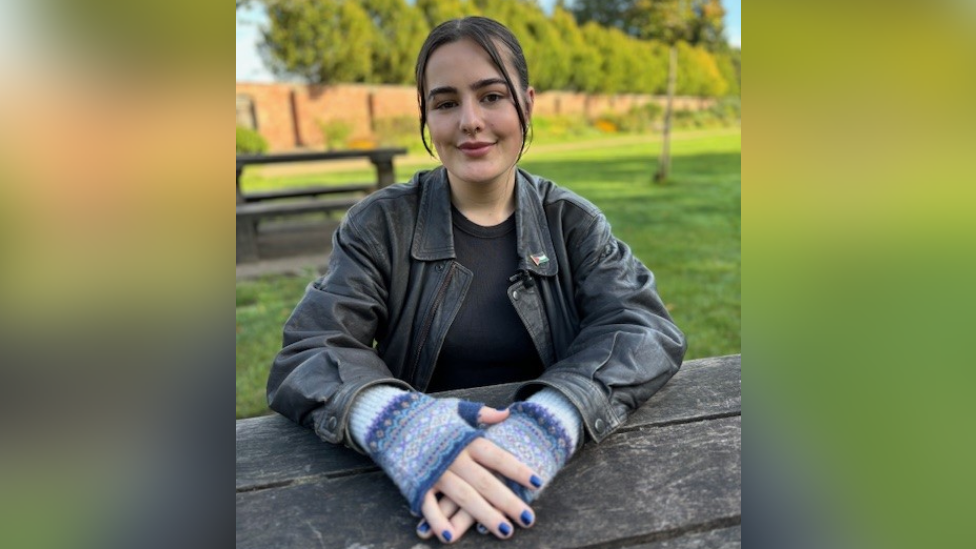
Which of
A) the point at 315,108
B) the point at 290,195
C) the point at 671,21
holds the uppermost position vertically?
the point at 671,21

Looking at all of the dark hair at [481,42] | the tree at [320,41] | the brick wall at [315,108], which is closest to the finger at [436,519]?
the dark hair at [481,42]

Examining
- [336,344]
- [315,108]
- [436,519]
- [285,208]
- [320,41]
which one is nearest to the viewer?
[436,519]

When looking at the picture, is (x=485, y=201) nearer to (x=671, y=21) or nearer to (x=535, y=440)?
(x=535, y=440)

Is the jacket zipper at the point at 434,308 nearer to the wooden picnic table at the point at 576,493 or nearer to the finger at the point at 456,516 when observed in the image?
the wooden picnic table at the point at 576,493

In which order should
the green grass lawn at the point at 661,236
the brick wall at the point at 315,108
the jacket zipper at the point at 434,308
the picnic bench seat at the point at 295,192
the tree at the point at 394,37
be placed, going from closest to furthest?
the jacket zipper at the point at 434,308 < the green grass lawn at the point at 661,236 < the picnic bench seat at the point at 295,192 < the brick wall at the point at 315,108 < the tree at the point at 394,37

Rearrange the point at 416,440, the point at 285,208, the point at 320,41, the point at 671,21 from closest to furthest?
the point at 416,440 → the point at 285,208 → the point at 671,21 → the point at 320,41

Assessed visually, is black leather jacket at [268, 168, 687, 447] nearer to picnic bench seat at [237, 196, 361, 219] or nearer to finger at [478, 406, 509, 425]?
finger at [478, 406, 509, 425]

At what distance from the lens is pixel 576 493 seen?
1.07 m

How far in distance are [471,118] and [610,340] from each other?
0.57 metres

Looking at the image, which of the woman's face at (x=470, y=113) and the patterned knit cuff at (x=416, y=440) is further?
the woman's face at (x=470, y=113)

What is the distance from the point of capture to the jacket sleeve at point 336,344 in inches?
48.5

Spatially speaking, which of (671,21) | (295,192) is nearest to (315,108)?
(671,21)

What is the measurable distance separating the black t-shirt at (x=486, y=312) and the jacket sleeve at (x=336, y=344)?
20 cm
